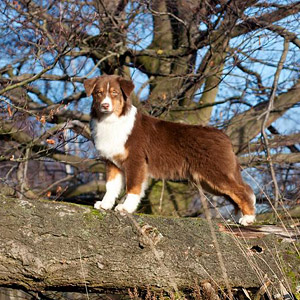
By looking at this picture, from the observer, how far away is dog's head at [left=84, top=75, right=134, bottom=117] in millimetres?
5637

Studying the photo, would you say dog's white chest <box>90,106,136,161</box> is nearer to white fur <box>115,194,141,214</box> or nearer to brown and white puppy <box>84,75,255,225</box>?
brown and white puppy <box>84,75,255,225</box>

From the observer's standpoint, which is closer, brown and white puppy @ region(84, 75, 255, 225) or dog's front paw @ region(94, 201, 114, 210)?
dog's front paw @ region(94, 201, 114, 210)

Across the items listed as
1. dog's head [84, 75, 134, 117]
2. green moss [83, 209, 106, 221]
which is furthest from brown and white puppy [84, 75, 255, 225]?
green moss [83, 209, 106, 221]

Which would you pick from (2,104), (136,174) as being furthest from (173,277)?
(2,104)

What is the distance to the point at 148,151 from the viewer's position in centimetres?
591

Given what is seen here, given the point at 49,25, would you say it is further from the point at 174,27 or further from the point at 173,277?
the point at 173,277

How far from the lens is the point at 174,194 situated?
10.5 m

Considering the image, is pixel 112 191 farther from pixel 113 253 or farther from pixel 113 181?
pixel 113 253

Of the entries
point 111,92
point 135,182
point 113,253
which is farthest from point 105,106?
point 113,253

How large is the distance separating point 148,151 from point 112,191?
73cm

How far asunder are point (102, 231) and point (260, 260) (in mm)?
1642

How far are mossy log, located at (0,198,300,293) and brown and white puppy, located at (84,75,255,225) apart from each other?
3.66 feet

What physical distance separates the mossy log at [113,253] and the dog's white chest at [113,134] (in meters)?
1.47

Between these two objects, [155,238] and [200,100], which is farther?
[200,100]
